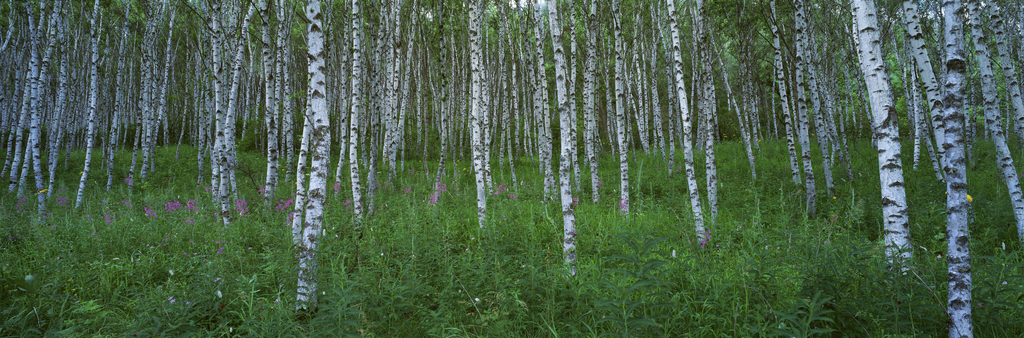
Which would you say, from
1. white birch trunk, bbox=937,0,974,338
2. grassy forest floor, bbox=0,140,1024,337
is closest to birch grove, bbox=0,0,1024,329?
white birch trunk, bbox=937,0,974,338

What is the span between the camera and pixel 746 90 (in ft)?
55.0

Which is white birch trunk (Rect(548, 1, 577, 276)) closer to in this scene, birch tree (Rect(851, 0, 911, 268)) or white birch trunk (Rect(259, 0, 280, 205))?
birch tree (Rect(851, 0, 911, 268))

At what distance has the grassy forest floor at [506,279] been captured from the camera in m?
2.56

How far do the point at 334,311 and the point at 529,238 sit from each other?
304cm

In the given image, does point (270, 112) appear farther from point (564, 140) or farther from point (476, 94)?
point (564, 140)

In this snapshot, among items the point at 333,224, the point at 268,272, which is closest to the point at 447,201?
the point at 333,224

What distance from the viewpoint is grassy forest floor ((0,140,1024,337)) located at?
2562 millimetres

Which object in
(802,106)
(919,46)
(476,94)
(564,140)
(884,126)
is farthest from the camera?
(802,106)

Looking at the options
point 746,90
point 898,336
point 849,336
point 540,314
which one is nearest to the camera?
point 898,336

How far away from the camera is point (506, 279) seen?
A: 3303 mm

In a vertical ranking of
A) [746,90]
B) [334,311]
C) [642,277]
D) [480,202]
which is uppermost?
[746,90]

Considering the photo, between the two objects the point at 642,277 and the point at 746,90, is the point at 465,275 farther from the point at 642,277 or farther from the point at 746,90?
the point at 746,90

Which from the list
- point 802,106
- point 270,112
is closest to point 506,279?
point 270,112

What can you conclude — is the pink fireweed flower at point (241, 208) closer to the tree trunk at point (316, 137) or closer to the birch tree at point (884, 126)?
the tree trunk at point (316, 137)
